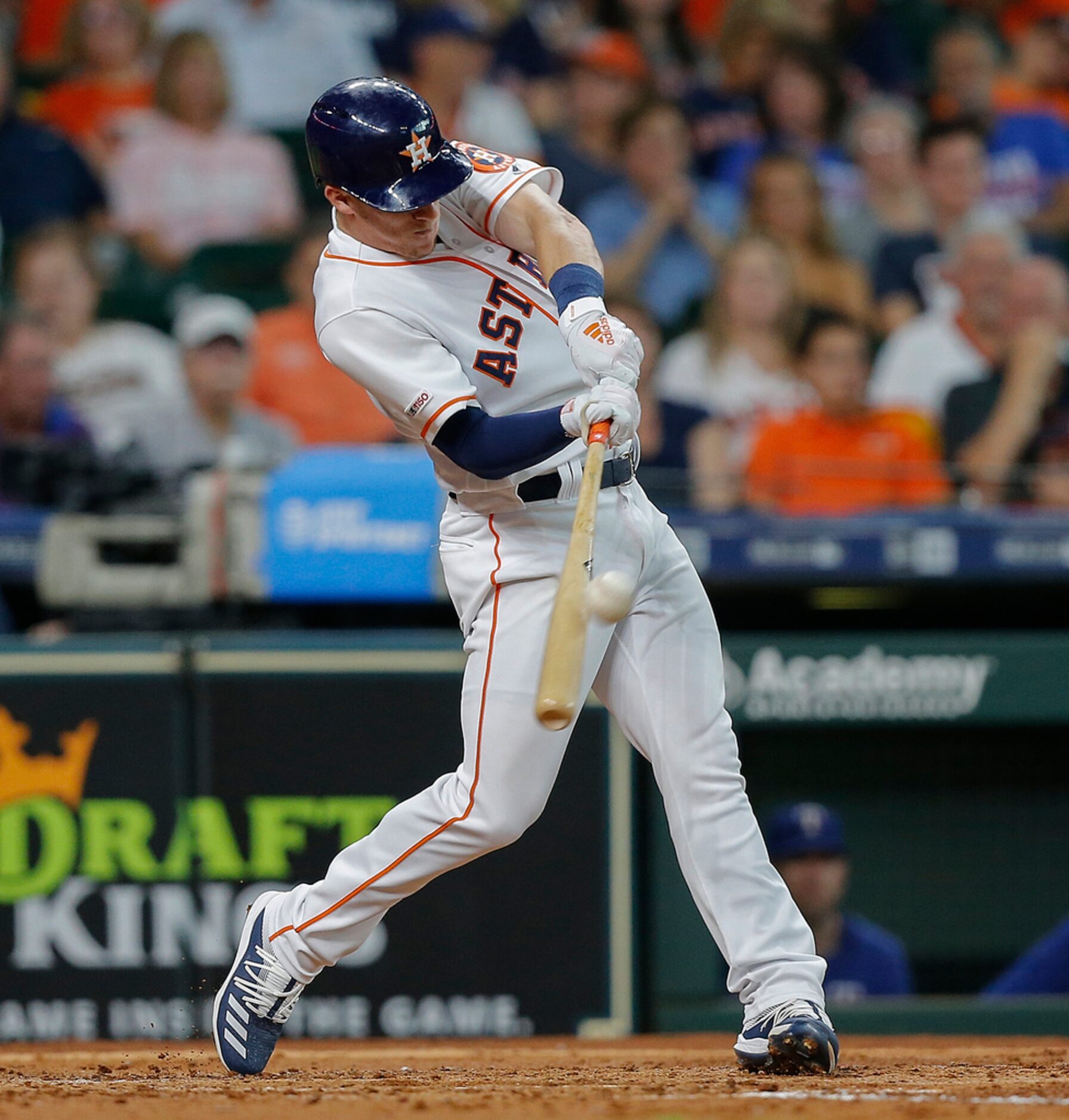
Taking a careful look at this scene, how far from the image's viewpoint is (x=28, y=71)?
8641mm

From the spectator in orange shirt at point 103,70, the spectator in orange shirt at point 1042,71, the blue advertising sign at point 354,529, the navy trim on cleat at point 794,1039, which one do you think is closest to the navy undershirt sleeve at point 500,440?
the navy trim on cleat at point 794,1039

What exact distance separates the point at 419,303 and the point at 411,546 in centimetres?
194

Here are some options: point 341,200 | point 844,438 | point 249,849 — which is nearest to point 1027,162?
point 844,438

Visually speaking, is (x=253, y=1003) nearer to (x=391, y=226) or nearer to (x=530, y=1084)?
(x=530, y=1084)

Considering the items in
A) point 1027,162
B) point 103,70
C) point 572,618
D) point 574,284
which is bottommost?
point 572,618

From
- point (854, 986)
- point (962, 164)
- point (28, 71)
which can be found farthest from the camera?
point (28, 71)

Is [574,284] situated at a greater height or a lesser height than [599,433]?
greater

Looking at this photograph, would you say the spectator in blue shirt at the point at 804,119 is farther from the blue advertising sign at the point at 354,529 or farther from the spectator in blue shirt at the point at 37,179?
the blue advertising sign at the point at 354,529

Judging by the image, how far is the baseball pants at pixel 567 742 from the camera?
3.29 metres

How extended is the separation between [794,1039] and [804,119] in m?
6.18

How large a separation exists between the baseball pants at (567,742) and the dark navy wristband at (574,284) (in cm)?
39

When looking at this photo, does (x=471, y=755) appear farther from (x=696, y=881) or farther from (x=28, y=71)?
(x=28, y=71)

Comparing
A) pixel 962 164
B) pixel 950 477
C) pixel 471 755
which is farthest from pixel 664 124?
pixel 471 755

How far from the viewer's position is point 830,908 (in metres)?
5.40
